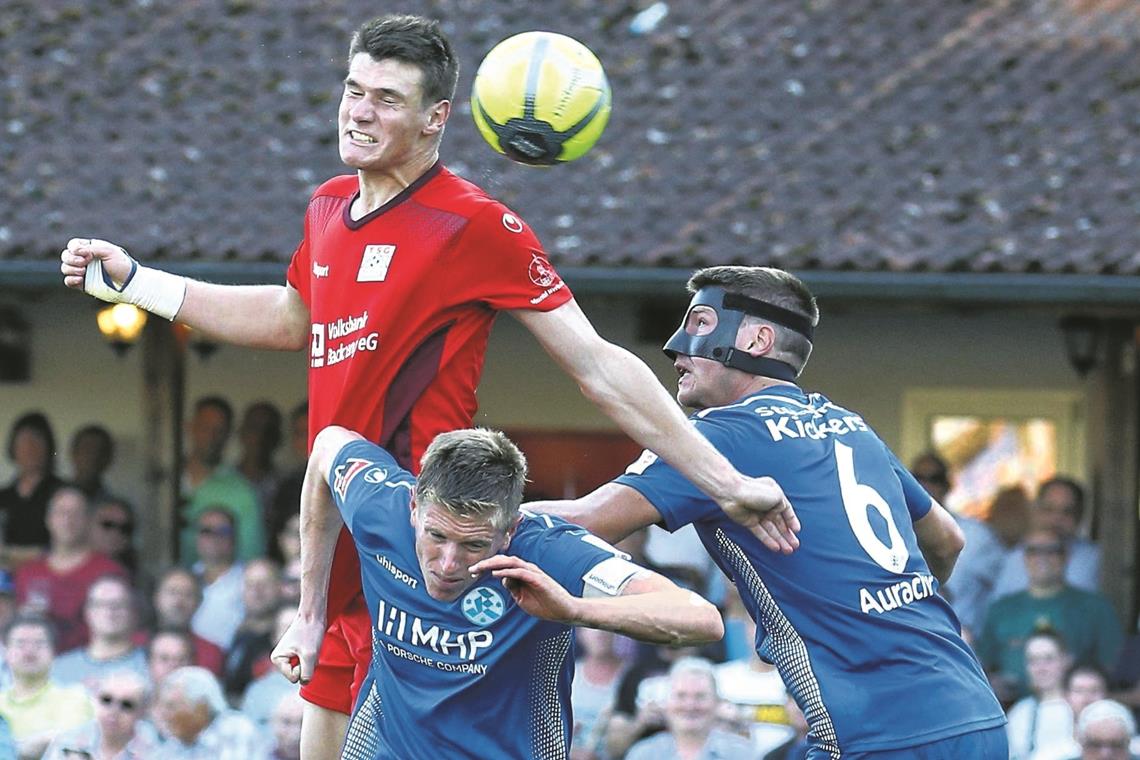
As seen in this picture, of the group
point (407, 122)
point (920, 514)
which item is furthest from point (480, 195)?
point (920, 514)

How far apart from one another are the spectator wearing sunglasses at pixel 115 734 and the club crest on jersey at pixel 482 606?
485 cm

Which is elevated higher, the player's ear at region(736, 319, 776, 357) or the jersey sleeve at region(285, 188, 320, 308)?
the jersey sleeve at region(285, 188, 320, 308)

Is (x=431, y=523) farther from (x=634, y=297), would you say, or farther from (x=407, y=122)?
(x=634, y=297)

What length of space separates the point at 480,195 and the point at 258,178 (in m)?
7.77

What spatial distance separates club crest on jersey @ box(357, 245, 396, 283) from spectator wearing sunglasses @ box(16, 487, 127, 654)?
19.0ft

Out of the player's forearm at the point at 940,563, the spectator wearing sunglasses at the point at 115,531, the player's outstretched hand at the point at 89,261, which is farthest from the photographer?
the spectator wearing sunglasses at the point at 115,531

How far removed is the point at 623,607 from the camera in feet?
16.9

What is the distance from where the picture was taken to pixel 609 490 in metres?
5.98

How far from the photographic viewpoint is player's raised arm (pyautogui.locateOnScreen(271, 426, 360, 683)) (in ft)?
19.9

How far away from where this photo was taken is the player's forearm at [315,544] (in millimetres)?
6090

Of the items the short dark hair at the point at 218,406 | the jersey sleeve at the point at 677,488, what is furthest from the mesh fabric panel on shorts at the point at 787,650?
the short dark hair at the point at 218,406

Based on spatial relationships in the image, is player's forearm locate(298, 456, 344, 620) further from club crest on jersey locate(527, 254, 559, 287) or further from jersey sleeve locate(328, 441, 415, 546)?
club crest on jersey locate(527, 254, 559, 287)

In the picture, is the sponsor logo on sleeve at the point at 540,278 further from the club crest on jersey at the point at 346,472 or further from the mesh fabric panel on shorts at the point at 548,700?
the mesh fabric panel on shorts at the point at 548,700

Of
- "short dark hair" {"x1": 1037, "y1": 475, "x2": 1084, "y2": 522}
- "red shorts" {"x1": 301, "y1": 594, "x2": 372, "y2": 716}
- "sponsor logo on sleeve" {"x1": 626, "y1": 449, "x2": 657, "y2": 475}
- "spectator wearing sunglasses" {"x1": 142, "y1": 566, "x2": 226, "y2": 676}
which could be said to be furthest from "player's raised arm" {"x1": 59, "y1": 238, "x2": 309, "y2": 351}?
"short dark hair" {"x1": 1037, "y1": 475, "x2": 1084, "y2": 522}
